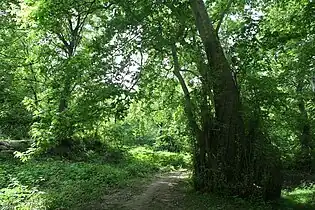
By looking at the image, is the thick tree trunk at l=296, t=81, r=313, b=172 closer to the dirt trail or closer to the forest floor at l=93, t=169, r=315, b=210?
the forest floor at l=93, t=169, r=315, b=210

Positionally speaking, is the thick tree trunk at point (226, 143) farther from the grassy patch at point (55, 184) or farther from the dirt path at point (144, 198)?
the grassy patch at point (55, 184)

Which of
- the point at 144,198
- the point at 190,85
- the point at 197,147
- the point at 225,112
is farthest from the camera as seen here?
the point at 190,85

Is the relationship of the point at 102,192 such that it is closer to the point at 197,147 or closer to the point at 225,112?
the point at 197,147

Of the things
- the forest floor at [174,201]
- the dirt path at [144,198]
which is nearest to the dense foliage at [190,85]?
the forest floor at [174,201]

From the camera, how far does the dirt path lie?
380 inches

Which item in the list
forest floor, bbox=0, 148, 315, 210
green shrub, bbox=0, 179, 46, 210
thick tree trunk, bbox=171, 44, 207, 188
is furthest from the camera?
thick tree trunk, bbox=171, 44, 207, 188

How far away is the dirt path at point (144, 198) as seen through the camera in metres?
9.64

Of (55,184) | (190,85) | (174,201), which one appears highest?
(190,85)

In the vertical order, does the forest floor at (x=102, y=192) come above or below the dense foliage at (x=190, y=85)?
below

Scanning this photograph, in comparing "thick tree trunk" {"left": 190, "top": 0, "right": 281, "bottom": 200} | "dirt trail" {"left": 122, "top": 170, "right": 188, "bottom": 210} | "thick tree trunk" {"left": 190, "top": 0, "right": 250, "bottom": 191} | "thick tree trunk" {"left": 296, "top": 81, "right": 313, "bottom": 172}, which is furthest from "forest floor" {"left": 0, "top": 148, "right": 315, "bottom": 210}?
"thick tree trunk" {"left": 296, "top": 81, "right": 313, "bottom": 172}

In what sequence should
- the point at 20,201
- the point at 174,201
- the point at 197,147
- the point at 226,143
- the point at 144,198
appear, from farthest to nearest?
the point at 197,147, the point at 226,143, the point at 144,198, the point at 174,201, the point at 20,201

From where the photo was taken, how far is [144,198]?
1065 centimetres

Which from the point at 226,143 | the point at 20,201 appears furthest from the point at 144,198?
the point at 20,201

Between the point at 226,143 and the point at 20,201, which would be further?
the point at 226,143
